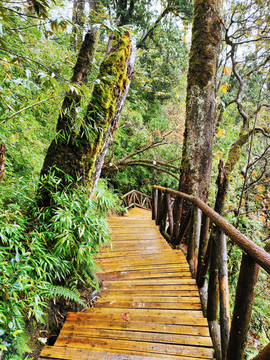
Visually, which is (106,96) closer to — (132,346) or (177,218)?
(177,218)

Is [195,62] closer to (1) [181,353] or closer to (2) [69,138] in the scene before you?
(2) [69,138]

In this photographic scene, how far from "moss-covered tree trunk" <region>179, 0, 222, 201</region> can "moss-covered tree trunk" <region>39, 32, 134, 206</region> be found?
1.76 m

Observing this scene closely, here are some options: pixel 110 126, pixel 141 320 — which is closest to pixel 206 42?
pixel 110 126

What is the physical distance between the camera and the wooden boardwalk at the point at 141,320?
5.16 feet

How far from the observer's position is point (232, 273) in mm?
3717

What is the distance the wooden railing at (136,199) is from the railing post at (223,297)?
7966 millimetres

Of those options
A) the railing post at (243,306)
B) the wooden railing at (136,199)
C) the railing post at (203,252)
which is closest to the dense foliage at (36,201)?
the railing post at (203,252)

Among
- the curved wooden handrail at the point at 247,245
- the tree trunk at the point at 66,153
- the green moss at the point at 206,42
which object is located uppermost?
the green moss at the point at 206,42

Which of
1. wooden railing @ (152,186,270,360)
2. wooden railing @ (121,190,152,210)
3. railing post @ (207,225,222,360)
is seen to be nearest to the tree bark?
wooden railing @ (152,186,270,360)

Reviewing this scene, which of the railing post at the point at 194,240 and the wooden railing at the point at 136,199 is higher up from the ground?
the railing post at the point at 194,240

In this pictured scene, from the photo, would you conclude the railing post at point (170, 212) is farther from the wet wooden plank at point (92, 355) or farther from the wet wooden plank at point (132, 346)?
the wet wooden plank at point (92, 355)

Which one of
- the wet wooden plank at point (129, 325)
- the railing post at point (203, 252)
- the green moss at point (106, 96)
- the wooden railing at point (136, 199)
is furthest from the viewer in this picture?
the wooden railing at point (136, 199)

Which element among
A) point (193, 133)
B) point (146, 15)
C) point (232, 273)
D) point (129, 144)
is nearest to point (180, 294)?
point (232, 273)

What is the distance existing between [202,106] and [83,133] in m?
2.52
